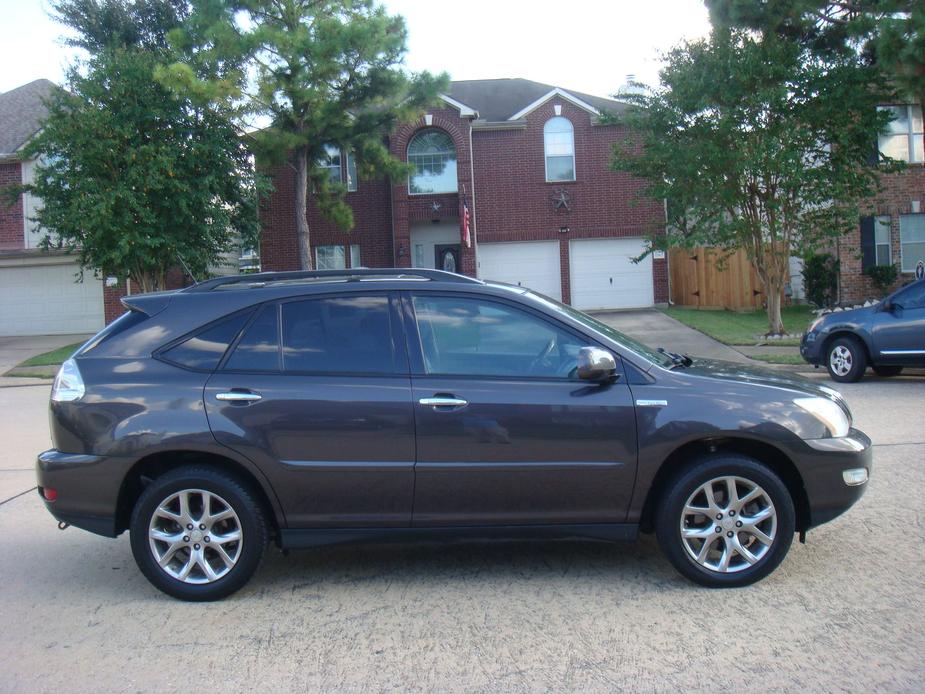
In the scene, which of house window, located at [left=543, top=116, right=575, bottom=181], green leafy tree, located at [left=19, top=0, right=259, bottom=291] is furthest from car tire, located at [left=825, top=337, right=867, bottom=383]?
house window, located at [left=543, top=116, right=575, bottom=181]

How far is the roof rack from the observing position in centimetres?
525

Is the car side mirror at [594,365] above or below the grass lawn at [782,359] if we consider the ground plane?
above

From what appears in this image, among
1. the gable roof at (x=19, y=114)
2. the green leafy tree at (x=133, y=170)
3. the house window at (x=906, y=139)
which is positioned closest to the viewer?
the green leafy tree at (x=133, y=170)

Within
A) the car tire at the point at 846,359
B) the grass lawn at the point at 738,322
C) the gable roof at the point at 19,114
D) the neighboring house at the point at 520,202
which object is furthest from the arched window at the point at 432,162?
the car tire at the point at 846,359

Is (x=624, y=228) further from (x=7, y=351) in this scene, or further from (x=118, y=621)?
(x=118, y=621)

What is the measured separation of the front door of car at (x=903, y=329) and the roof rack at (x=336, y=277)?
9726mm

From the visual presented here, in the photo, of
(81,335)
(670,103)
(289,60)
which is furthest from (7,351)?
(670,103)

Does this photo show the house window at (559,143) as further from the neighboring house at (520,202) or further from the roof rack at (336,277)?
the roof rack at (336,277)

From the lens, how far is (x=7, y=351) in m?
25.7

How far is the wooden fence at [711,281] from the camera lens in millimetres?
29188

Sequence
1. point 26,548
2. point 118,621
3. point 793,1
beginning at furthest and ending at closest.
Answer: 1. point 793,1
2. point 26,548
3. point 118,621

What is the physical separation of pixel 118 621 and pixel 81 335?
27.1m

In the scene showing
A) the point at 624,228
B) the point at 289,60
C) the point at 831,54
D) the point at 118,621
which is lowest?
the point at 118,621

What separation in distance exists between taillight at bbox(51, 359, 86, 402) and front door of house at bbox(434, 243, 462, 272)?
26.8 m
